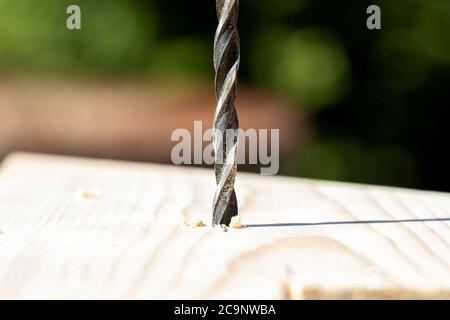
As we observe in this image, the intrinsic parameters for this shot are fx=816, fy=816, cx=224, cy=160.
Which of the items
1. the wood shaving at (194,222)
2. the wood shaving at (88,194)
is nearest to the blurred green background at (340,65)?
the wood shaving at (88,194)

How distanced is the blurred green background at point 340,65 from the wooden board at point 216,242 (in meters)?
1.69

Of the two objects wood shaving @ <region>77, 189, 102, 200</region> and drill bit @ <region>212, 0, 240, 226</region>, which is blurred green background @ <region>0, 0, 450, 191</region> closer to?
wood shaving @ <region>77, 189, 102, 200</region>

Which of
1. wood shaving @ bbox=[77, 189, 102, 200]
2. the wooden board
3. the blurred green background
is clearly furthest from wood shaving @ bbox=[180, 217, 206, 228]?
the blurred green background

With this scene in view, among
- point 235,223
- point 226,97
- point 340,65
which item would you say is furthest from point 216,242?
point 340,65

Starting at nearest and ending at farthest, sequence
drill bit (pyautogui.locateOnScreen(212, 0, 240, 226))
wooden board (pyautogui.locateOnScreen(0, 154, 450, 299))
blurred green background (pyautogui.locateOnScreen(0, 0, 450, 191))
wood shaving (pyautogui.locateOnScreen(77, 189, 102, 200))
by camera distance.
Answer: wooden board (pyautogui.locateOnScreen(0, 154, 450, 299)), drill bit (pyautogui.locateOnScreen(212, 0, 240, 226)), wood shaving (pyautogui.locateOnScreen(77, 189, 102, 200)), blurred green background (pyautogui.locateOnScreen(0, 0, 450, 191))

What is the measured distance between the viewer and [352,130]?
342cm

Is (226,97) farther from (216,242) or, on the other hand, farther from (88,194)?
(88,194)

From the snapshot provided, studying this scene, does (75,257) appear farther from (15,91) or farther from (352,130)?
(15,91)

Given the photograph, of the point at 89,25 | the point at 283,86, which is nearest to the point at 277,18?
the point at 283,86

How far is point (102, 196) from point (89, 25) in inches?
94.5

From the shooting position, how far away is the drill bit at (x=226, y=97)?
1.21m

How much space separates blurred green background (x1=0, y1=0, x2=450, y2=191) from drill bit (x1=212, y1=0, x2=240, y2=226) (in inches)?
85.9

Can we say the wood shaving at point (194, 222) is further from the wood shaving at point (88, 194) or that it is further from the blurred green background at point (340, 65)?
the blurred green background at point (340, 65)

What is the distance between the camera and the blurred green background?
3326 millimetres
